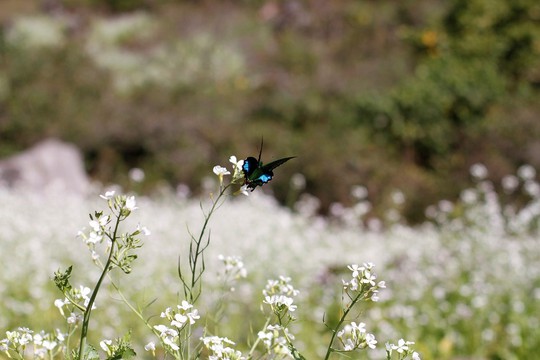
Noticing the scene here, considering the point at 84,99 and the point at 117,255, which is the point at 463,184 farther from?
the point at 117,255

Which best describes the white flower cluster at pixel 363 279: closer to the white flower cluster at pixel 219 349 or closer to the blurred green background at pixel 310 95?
the white flower cluster at pixel 219 349

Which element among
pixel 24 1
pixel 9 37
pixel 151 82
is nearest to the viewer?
pixel 151 82

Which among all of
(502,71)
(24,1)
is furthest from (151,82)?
(24,1)

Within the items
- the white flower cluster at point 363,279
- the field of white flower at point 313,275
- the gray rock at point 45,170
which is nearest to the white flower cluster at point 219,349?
the white flower cluster at point 363,279

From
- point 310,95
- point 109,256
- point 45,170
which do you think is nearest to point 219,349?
point 109,256

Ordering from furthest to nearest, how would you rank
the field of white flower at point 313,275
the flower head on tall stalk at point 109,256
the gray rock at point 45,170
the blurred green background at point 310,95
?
the gray rock at point 45,170, the blurred green background at point 310,95, the field of white flower at point 313,275, the flower head on tall stalk at point 109,256

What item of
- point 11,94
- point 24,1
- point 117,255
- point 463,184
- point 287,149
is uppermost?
point 24,1
